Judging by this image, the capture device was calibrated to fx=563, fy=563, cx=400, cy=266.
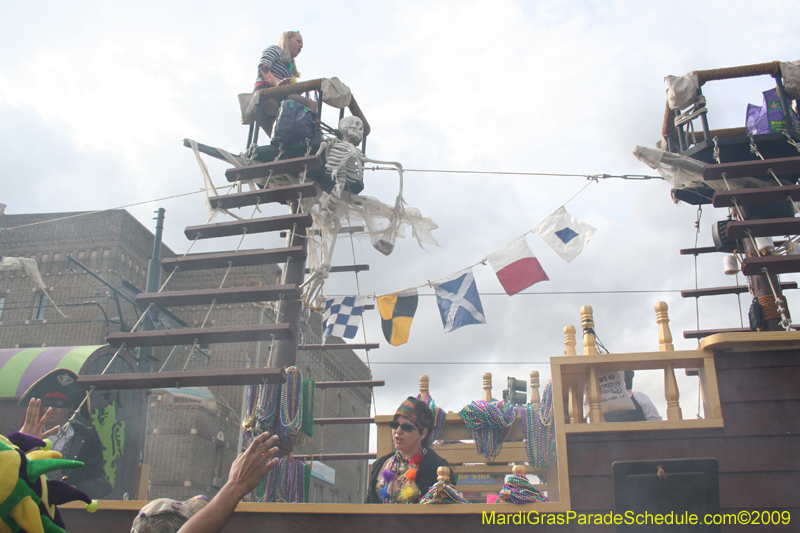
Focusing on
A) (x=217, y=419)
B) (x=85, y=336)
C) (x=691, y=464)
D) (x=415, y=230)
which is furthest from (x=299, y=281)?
(x=85, y=336)

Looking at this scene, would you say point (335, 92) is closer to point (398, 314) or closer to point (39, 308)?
point (398, 314)

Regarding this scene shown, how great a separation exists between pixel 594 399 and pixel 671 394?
0.59m

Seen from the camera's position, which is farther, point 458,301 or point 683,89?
point 458,301

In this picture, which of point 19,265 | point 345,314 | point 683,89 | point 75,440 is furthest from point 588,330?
point 19,265

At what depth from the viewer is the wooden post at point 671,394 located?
433 cm

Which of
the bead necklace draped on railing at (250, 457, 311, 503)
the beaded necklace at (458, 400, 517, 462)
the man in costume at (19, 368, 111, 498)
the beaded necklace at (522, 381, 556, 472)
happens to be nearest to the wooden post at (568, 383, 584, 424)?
the beaded necklace at (522, 381, 556, 472)

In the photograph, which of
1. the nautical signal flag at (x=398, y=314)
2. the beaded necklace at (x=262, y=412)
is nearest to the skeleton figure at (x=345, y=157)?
the nautical signal flag at (x=398, y=314)

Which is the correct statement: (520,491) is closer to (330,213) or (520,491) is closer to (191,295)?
(191,295)

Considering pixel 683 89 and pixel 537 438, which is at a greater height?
pixel 683 89

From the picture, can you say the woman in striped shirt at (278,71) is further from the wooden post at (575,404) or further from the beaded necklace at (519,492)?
the beaded necklace at (519,492)

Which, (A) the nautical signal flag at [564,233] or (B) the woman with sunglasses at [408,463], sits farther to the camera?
(A) the nautical signal flag at [564,233]

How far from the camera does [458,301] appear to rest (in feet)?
26.5

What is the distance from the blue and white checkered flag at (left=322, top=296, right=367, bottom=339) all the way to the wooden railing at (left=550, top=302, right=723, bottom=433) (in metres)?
5.34

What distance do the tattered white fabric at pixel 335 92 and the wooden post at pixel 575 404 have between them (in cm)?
494
